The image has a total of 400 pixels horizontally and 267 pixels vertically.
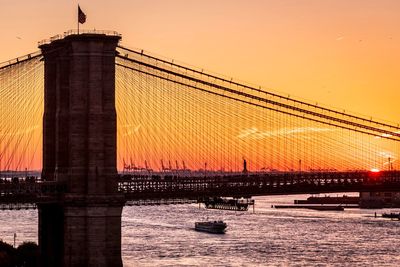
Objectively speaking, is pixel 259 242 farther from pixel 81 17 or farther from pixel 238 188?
pixel 81 17

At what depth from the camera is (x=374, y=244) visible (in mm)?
125188

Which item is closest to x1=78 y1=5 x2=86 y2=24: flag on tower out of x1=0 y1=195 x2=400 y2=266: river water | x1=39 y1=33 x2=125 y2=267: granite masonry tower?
x1=39 y1=33 x2=125 y2=267: granite masonry tower

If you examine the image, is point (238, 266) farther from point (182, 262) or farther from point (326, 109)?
point (326, 109)

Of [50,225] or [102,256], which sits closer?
[102,256]

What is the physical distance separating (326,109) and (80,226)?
94.3ft

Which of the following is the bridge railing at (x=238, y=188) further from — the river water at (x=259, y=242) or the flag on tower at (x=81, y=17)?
the flag on tower at (x=81, y=17)

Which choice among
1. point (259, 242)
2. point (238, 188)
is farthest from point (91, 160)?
point (259, 242)

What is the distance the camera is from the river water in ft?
335

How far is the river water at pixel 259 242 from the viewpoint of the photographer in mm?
102188

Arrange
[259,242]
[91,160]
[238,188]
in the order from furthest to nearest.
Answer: [259,242] < [238,188] < [91,160]

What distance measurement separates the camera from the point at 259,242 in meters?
128

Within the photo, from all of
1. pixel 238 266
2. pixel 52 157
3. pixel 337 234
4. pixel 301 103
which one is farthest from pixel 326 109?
pixel 337 234

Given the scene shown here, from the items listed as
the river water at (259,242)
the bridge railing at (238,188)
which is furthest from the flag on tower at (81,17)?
the river water at (259,242)

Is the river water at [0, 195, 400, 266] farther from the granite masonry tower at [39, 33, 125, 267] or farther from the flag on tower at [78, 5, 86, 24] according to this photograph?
the flag on tower at [78, 5, 86, 24]
